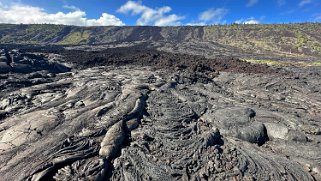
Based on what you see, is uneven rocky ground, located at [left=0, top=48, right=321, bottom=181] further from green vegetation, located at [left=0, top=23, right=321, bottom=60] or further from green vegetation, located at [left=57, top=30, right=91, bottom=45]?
green vegetation, located at [left=57, top=30, right=91, bottom=45]

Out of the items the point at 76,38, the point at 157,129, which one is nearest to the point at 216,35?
the point at 76,38

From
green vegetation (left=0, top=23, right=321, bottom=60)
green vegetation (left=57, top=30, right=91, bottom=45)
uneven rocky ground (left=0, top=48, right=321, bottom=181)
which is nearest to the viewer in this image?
uneven rocky ground (left=0, top=48, right=321, bottom=181)

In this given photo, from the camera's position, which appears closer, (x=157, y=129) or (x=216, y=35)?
(x=157, y=129)

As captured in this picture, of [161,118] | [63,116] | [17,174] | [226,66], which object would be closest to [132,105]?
[161,118]

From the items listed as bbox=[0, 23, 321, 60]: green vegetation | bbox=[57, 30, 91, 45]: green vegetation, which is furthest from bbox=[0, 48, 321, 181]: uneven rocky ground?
bbox=[57, 30, 91, 45]: green vegetation

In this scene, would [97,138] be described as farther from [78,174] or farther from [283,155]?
[283,155]

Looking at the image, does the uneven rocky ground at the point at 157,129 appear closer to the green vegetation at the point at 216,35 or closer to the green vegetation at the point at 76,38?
the green vegetation at the point at 216,35

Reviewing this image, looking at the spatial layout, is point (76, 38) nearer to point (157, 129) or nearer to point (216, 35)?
point (216, 35)

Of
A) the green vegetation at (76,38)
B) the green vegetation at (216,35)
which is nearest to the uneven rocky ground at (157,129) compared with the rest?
the green vegetation at (216,35)
